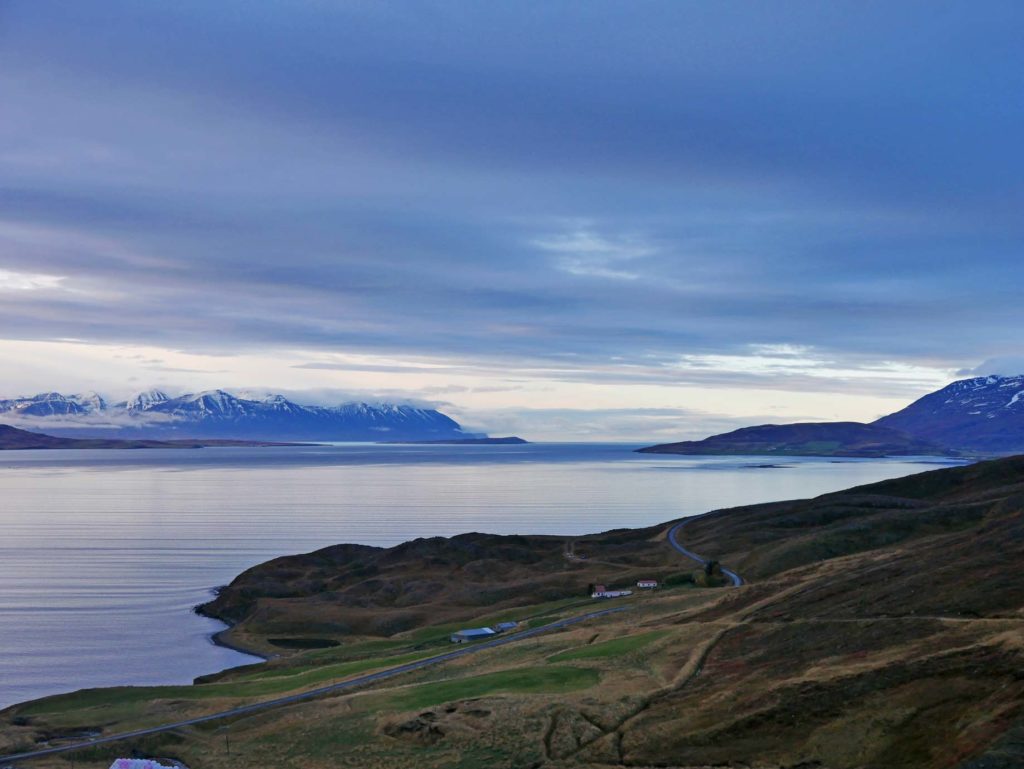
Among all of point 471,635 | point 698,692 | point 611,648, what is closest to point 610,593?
point 471,635

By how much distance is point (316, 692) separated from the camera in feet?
202

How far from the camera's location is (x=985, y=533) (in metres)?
69.1

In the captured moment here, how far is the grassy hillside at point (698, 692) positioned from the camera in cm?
3841

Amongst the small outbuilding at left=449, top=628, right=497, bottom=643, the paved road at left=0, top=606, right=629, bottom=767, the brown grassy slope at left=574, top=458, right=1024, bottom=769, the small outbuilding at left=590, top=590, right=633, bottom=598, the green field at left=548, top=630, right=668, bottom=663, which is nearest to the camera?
the brown grassy slope at left=574, top=458, right=1024, bottom=769

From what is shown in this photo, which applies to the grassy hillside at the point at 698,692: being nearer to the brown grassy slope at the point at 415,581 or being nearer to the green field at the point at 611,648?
the green field at the point at 611,648

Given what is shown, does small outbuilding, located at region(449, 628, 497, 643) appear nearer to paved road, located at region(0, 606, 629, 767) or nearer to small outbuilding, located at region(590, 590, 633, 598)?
paved road, located at region(0, 606, 629, 767)

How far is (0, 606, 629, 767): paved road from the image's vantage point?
2089 inches

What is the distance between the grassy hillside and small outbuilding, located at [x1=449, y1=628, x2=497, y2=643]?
220 cm

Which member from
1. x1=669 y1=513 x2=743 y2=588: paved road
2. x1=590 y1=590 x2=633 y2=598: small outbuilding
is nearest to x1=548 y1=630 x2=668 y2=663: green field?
x1=669 y1=513 x2=743 y2=588: paved road

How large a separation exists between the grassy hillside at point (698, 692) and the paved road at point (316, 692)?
1869 mm

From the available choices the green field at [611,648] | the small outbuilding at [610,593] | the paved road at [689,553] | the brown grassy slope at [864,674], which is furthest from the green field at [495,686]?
the small outbuilding at [610,593]

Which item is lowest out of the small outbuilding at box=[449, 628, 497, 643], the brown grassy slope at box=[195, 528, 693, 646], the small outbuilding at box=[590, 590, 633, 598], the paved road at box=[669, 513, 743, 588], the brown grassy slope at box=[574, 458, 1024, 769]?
the brown grassy slope at box=[195, 528, 693, 646]

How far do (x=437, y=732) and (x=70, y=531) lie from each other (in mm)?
175878

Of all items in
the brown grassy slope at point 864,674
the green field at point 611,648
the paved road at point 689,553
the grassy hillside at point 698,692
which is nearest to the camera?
the brown grassy slope at point 864,674
